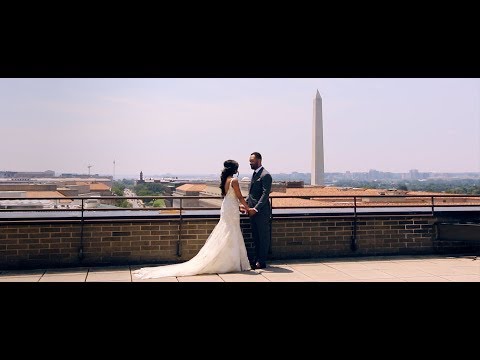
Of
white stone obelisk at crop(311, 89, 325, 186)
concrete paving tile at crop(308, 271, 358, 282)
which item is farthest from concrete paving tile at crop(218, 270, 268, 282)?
white stone obelisk at crop(311, 89, 325, 186)

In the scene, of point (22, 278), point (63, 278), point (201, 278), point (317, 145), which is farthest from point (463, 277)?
point (317, 145)

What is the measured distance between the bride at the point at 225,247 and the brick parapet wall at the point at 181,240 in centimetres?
61

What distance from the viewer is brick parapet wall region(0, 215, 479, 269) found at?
23.5 ft

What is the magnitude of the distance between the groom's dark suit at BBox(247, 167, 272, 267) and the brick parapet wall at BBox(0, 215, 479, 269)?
1.81ft

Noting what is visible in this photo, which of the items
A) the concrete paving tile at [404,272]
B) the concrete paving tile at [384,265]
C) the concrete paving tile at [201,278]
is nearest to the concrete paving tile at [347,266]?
the concrete paving tile at [384,265]

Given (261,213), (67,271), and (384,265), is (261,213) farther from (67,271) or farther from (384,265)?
(67,271)

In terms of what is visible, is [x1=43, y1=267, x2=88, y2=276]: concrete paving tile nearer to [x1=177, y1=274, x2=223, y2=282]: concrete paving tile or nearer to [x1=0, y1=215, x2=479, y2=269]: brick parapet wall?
[x1=0, y1=215, x2=479, y2=269]: brick parapet wall

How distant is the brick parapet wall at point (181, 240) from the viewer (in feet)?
23.5

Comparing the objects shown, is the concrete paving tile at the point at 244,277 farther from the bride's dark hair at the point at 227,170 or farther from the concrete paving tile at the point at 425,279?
the concrete paving tile at the point at 425,279

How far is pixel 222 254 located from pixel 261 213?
88 centimetres

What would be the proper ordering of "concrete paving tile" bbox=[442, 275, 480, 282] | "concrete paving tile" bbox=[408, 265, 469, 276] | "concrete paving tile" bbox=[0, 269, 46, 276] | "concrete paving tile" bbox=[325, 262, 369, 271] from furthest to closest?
"concrete paving tile" bbox=[325, 262, 369, 271]
"concrete paving tile" bbox=[408, 265, 469, 276]
"concrete paving tile" bbox=[0, 269, 46, 276]
"concrete paving tile" bbox=[442, 275, 480, 282]
